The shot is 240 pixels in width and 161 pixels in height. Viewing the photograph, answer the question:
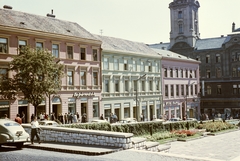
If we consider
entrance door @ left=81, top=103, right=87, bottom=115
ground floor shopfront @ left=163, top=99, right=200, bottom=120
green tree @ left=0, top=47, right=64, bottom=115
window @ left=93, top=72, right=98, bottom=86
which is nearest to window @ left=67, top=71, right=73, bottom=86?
entrance door @ left=81, top=103, right=87, bottom=115

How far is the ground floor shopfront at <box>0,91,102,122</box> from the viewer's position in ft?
114

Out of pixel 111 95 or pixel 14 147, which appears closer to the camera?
pixel 14 147

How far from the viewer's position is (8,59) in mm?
34812

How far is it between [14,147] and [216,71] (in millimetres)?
65238

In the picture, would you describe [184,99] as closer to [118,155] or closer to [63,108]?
[63,108]

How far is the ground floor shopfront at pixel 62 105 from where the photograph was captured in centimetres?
3481

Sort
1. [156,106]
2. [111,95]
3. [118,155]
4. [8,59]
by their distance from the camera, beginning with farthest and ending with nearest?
[156,106], [111,95], [8,59], [118,155]

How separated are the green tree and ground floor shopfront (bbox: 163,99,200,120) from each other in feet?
109

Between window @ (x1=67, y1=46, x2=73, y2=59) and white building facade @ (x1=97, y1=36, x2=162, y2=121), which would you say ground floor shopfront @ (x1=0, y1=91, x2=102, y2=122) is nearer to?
white building facade @ (x1=97, y1=36, x2=162, y2=121)

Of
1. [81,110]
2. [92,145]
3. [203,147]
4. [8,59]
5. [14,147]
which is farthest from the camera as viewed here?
[81,110]

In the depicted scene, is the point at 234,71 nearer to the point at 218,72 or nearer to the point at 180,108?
the point at 218,72

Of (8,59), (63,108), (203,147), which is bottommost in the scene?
(203,147)

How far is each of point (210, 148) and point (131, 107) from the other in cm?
2866

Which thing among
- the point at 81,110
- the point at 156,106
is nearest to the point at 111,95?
the point at 81,110
